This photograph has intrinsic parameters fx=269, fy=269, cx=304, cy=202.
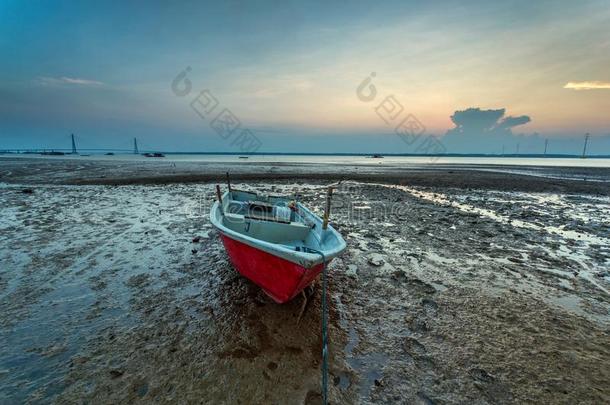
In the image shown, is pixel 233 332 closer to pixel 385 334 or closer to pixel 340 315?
pixel 340 315

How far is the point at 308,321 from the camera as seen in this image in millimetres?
4590

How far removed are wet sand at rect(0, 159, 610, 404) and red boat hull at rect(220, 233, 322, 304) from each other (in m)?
0.44

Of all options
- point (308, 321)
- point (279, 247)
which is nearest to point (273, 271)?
point (279, 247)

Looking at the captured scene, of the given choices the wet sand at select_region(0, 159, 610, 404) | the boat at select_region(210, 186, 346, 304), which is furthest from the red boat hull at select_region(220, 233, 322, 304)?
the wet sand at select_region(0, 159, 610, 404)

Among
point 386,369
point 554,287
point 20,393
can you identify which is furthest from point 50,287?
point 554,287

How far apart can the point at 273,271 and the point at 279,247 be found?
555 mm

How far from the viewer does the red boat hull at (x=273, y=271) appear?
417 centimetres

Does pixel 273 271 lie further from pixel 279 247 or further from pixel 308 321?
pixel 308 321

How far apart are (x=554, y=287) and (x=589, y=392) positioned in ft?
10.7

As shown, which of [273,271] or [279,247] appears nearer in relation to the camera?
[279,247]

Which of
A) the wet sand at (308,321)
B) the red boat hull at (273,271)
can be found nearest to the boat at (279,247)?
the red boat hull at (273,271)

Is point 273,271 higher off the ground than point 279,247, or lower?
lower

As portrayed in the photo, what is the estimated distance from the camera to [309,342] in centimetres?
407

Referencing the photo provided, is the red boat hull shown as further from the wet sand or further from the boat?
the wet sand
